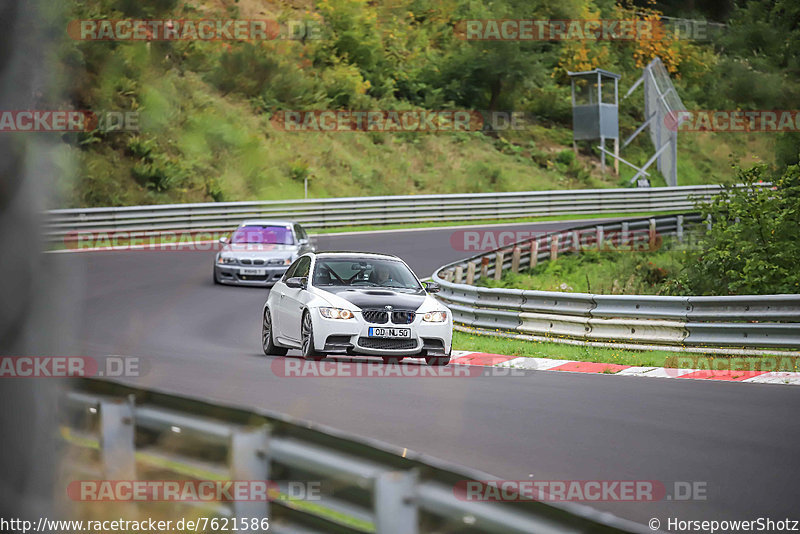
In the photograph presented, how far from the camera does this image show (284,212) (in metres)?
37.0

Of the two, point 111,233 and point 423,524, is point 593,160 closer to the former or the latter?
point 111,233

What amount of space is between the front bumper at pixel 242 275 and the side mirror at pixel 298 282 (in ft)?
32.6

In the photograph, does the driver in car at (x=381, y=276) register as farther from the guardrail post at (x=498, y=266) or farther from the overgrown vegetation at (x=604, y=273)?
the guardrail post at (x=498, y=266)

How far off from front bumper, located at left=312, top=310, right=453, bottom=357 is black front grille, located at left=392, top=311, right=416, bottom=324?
1.7 inches

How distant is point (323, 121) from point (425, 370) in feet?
126

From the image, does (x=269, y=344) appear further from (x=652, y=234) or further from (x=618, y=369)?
(x=652, y=234)

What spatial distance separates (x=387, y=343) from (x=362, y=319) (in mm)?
455

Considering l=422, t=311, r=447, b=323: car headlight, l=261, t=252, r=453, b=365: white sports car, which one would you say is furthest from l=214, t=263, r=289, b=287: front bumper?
l=422, t=311, r=447, b=323: car headlight

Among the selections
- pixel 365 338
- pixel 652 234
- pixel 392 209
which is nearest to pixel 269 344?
pixel 365 338

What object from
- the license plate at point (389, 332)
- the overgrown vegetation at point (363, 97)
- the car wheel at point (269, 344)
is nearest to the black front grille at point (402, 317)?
the license plate at point (389, 332)

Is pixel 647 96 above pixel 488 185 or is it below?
above

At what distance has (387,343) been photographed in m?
14.1

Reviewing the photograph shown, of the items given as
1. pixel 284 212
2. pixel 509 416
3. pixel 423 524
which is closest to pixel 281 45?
pixel 284 212

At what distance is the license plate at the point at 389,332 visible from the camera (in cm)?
1407
